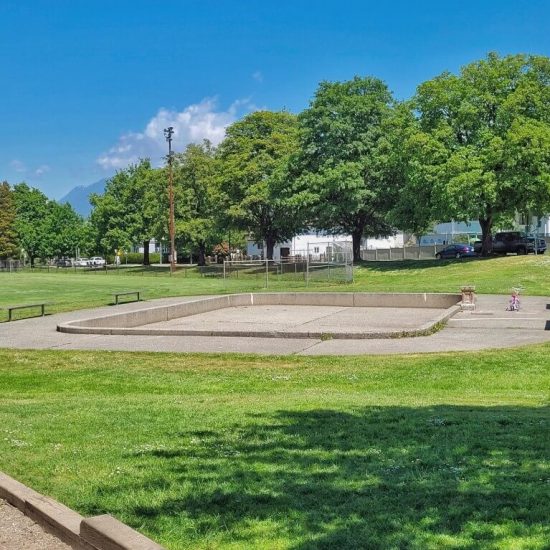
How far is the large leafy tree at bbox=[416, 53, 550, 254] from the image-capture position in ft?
149

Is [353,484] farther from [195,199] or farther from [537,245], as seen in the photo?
[195,199]

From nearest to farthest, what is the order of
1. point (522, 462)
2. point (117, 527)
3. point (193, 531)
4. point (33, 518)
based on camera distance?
1. point (117, 527)
2. point (193, 531)
3. point (33, 518)
4. point (522, 462)

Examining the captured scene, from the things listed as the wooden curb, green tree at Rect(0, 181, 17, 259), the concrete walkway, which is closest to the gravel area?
the wooden curb

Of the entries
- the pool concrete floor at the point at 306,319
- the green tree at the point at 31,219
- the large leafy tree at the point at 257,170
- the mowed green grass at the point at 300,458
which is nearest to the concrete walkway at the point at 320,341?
the pool concrete floor at the point at 306,319

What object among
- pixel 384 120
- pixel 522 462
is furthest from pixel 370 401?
pixel 384 120

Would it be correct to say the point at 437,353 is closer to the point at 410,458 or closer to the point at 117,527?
the point at 410,458

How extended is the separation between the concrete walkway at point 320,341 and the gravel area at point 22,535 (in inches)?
416

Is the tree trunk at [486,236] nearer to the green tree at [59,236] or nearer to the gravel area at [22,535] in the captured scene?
the gravel area at [22,535]

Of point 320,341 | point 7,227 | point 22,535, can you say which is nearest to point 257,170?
point 320,341

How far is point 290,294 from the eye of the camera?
3100cm

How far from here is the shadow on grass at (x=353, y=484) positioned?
14.6 feet

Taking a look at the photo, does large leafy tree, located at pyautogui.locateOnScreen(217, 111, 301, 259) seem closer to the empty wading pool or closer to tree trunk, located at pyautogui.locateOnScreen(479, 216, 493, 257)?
tree trunk, located at pyautogui.locateOnScreen(479, 216, 493, 257)

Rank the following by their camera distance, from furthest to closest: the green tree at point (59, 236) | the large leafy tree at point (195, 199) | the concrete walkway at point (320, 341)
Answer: the green tree at point (59, 236)
the large leafy tree at point (195, 199)
the concrete walkway at point (320, 341)

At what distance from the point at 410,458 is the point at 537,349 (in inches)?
382
